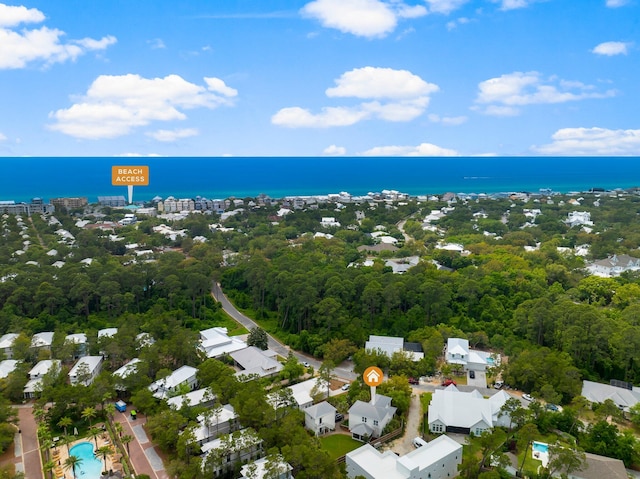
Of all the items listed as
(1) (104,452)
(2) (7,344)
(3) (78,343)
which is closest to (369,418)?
(1) (104,452)

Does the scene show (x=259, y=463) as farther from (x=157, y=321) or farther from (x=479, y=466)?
(x=157, y=321)

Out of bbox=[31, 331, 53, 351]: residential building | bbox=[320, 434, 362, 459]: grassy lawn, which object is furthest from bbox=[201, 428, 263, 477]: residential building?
bbox=[31, 331, 53, 351]: residential building

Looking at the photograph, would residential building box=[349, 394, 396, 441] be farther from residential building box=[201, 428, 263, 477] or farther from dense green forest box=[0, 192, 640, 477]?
residential building box=[201, 428, 263, 477]

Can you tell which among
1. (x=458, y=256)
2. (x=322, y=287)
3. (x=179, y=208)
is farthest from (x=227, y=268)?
(x=179, y=208)

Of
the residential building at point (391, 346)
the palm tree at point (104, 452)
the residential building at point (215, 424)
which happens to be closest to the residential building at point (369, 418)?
the residential building at point (215, 424)

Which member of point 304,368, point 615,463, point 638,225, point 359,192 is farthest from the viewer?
point 359,192

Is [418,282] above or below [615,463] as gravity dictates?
above

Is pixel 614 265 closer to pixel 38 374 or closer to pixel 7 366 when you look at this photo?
pixel 38 374
